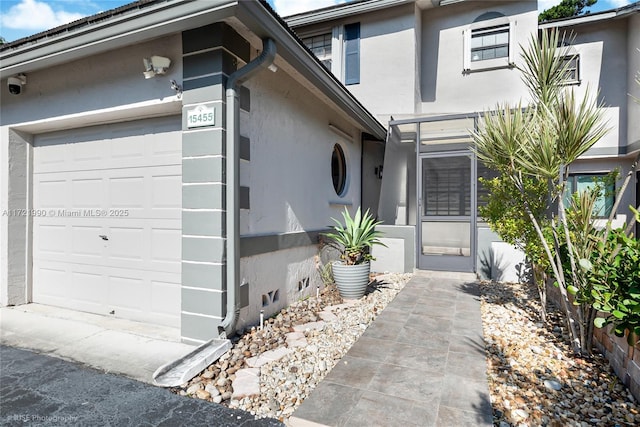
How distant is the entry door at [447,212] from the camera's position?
7.23m

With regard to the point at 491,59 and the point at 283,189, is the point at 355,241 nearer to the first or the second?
the point at 283,189

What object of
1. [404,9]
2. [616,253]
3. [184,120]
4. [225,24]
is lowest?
[616,253]

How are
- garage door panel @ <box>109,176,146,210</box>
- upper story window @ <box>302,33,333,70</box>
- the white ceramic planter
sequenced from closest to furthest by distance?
garage door panel @ <box>109,176,146,210</box> < the white ceramic planter < upper story window @ <box>302,33,333,70</box>

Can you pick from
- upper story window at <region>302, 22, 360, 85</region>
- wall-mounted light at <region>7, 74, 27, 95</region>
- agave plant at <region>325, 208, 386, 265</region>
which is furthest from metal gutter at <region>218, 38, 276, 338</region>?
upper story window at <region>302, 22, 360, 85</region>

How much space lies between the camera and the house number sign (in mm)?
3555

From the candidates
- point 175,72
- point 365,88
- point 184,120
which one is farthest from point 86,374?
point 365,88

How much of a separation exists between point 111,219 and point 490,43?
10.3m

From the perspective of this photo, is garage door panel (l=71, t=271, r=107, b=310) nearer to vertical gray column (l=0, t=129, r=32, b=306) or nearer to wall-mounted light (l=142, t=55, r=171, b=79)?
vertical gray column (l=0, t=129, r=32, b=306)

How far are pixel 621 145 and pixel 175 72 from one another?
1129cm

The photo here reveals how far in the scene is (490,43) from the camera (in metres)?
9.57

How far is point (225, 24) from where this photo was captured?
11.7 ft

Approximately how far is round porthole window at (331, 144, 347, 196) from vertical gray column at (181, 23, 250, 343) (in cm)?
391

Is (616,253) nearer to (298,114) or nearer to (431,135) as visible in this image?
(298,114)
